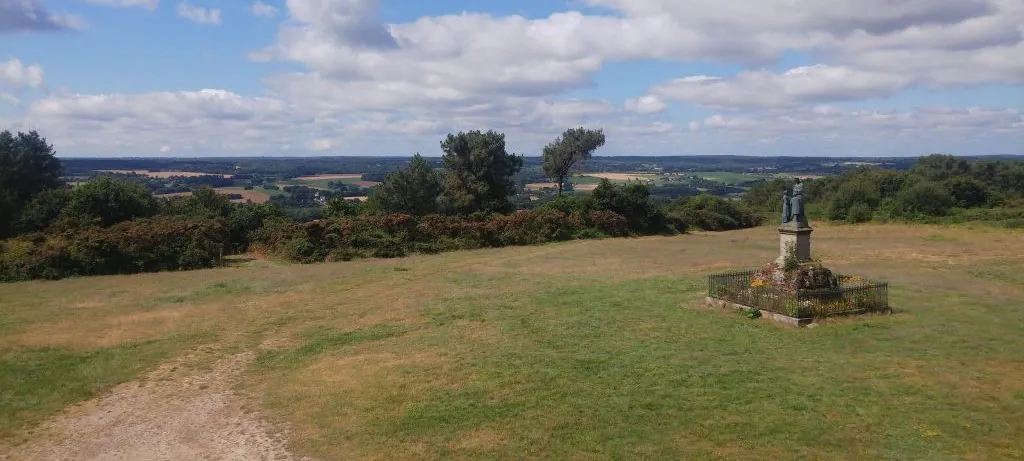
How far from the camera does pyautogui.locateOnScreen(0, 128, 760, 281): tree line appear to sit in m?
27.1

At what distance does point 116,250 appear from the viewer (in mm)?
26844

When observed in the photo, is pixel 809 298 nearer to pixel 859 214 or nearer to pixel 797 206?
pixel 797 206

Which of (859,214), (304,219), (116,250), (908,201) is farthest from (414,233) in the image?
(908,201)

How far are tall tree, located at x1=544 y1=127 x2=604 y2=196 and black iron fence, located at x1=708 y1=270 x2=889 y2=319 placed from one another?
36931mm

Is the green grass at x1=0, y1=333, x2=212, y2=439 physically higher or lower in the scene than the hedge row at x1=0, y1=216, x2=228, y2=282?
lower

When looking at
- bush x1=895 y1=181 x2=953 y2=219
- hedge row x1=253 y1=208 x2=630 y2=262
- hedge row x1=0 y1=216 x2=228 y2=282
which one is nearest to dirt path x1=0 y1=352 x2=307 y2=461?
hedge row x1=0 y1=216 x2=228 y2=282

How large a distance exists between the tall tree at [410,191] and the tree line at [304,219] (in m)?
0.07

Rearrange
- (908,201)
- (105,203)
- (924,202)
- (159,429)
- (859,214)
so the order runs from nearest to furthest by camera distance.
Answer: (159,429), (105,203), (924,202), (859,214), (908,201)

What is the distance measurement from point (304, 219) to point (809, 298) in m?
29.0

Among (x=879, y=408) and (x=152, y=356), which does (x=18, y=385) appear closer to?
(x=152, y=356)

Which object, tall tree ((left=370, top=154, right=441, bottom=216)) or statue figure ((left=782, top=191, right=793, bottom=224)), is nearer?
statue figure ((left=782, top=191, right=793, bottom=224))

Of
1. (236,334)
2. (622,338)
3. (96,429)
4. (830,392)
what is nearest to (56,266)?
(236,334)

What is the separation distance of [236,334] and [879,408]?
14.8 meters

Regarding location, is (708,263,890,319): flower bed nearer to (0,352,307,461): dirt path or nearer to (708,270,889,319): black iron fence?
(708,270,889,319): black iron fence
